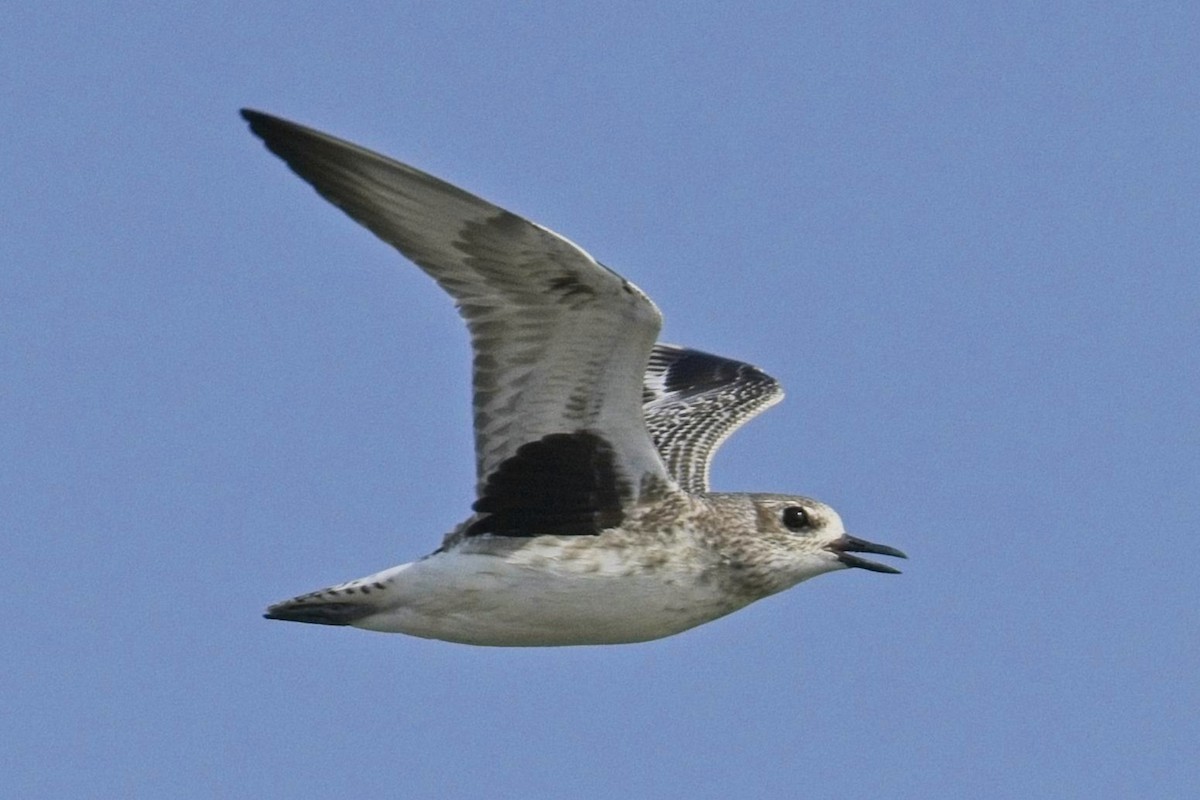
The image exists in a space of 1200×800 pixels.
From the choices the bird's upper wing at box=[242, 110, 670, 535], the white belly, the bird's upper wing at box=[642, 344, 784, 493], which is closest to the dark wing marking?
the bird's upper wing at box=[242, 110, 670, 535]

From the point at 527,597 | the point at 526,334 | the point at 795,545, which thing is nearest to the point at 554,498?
the point at 527,597

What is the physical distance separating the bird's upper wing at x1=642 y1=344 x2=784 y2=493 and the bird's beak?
1103 mm

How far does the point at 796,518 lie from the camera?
47.6 feet

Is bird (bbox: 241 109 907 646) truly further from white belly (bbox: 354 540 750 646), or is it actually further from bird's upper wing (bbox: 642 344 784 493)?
bird's upper wing (bbox: 642 344 784 493)

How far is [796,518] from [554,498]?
1.70 meters

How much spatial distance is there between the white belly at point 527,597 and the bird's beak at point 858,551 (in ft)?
4.49

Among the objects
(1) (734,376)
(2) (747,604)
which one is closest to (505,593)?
(2) (747,604)

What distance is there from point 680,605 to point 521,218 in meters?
2.72

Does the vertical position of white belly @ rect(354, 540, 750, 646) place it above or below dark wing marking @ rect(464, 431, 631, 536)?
below

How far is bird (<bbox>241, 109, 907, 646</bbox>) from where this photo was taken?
12508mm

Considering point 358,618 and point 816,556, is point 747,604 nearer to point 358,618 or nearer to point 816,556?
point 816,556

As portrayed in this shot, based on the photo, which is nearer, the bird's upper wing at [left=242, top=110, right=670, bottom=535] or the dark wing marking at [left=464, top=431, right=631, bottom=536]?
the bird's upper wing at [left=242, top=110, right=670, bottom=535]

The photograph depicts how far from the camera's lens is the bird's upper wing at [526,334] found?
12.2 metres

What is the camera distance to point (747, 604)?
1423cm
